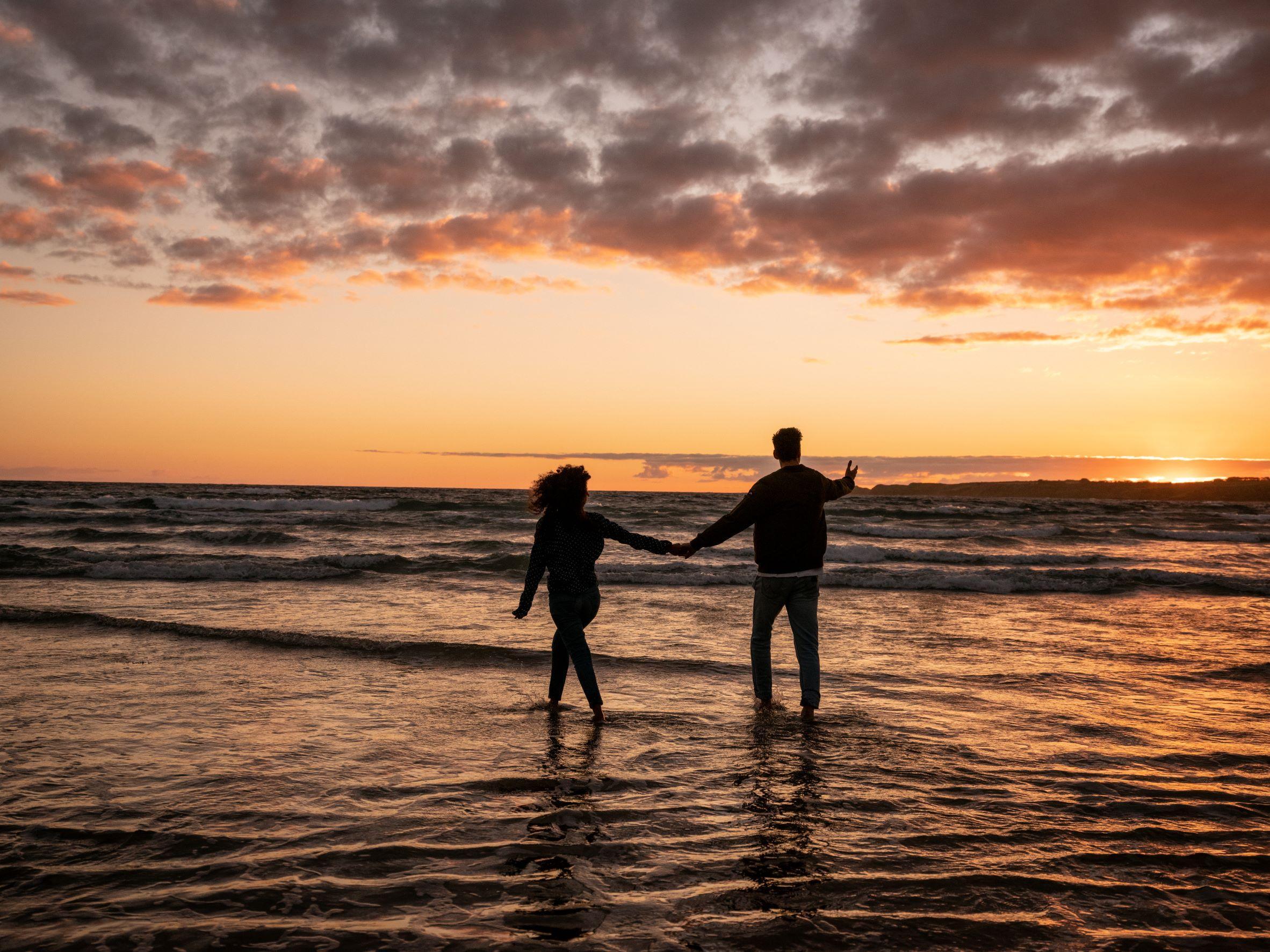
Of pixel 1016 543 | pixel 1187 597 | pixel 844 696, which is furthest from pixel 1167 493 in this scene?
pixel 844 696

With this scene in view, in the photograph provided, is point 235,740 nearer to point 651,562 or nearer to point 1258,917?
point 1258,917

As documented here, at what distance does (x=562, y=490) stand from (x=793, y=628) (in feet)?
7.63

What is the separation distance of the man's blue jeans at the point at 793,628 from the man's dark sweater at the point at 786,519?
0.47ft

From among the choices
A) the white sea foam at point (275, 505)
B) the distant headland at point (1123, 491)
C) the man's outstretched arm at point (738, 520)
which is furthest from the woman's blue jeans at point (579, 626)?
the distant headland at point (1123, 491)

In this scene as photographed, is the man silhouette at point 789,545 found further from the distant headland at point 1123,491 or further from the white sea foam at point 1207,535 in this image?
the distant headland at point 1123,491

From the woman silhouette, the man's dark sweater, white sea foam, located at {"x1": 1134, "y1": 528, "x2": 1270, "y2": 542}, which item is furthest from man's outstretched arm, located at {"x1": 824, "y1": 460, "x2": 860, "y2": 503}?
white sea foam, located at {"x1": 1134, "y1": 528, "x2": 1270, "y2": 542}

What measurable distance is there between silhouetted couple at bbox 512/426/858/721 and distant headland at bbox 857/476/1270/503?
90.7 metres

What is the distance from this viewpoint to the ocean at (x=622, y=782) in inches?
136

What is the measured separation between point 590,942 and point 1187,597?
16905mm

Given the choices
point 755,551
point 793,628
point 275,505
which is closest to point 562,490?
point 755,551

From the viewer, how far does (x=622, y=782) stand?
5160mm

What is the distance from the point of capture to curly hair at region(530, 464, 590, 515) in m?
6.71

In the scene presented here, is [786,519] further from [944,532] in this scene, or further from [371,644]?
[944,532]

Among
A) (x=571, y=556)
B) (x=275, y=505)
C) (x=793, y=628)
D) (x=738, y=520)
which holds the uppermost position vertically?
(x=738, y=520)
